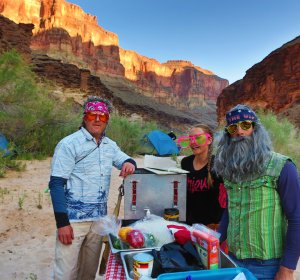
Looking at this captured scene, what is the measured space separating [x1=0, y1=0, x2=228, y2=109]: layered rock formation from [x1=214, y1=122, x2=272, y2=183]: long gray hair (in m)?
76.3

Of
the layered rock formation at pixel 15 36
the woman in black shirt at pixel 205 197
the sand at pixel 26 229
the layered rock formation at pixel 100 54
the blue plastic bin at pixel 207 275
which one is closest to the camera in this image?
the blue plastic bin at pixel 207 275

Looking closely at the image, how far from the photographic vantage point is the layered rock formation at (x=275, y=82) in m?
30.1

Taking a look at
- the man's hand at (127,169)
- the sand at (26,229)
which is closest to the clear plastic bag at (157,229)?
the man's hand at (127,169)

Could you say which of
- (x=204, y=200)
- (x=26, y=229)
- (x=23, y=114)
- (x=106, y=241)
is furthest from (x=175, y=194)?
(x=23, y=114)

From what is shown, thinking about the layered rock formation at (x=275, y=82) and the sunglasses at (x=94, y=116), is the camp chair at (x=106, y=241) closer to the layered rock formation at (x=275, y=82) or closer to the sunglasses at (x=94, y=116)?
the sunglasses at (x=94, y=116)

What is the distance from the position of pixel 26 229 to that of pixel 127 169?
346 centimetres

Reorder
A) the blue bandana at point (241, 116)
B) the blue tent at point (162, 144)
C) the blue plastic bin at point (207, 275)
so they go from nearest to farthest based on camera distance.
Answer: the blue plastic bin at point (207, 275)
the blue bandana at point (241, 116)
the blue tent at point (162, 144)

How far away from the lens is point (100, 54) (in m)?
90.7

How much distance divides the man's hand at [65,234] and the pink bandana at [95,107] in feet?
2.77

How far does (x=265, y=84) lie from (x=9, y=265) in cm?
3379

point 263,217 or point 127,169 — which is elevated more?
point 127,169

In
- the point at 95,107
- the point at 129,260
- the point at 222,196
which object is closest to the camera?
the point at 129,260

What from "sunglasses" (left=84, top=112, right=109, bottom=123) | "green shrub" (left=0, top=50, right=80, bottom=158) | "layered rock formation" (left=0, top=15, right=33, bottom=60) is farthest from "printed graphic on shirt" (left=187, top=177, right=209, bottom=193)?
"layered rock formation" (left=0, top=15, right=33, bottom=60)

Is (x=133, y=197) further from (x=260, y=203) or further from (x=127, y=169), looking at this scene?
(x=260, y=203)
